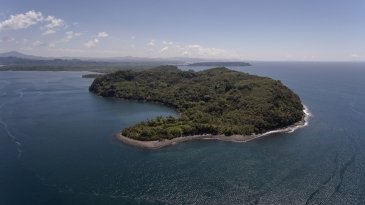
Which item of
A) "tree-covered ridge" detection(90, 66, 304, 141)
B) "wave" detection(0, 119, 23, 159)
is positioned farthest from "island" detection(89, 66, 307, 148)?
"wave" detection(0, 119, 23, 159)

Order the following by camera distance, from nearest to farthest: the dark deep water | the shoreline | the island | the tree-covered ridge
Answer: the dark deep water → the shoreline → the island → the tree-covered ridge

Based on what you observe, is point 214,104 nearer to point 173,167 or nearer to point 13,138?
point 173,167

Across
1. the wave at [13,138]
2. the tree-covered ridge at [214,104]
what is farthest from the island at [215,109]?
the wave at [13,138]

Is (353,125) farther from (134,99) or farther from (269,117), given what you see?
(134,99)

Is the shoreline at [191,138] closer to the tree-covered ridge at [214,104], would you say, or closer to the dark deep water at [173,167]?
the tree-covered ridge at [214,104]

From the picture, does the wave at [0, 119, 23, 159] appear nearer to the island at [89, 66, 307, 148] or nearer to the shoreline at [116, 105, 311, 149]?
the shoreline at [116, 105, 311, 149]

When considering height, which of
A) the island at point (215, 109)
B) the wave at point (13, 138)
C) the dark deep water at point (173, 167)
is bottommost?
the dark deep water at point (173, 167)

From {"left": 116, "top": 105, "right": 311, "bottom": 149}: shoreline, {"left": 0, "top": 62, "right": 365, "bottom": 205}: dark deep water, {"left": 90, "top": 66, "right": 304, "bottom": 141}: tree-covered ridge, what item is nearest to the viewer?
{"left": 0, "top": 62, "right": 365, "bottom": 205}: dark deep water

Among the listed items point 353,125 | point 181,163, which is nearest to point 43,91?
point 181,163
